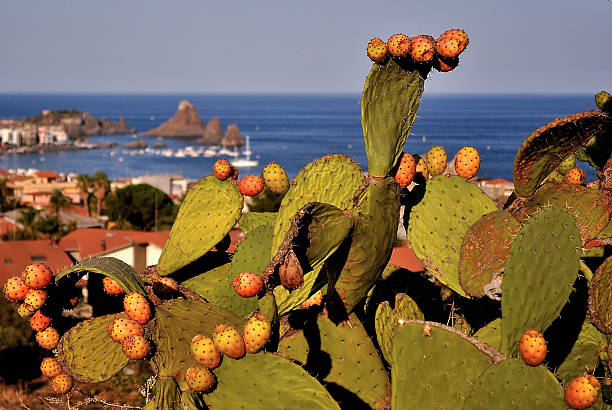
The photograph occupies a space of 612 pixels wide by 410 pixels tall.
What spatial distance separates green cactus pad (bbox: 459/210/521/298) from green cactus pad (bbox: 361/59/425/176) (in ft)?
1.72

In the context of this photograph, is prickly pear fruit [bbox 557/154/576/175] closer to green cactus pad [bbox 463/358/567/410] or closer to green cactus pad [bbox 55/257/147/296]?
green cactus pad [bbox 463/358/567/410]

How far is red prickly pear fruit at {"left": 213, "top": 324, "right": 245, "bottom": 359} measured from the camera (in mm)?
2617

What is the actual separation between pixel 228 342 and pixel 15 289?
1127 mm

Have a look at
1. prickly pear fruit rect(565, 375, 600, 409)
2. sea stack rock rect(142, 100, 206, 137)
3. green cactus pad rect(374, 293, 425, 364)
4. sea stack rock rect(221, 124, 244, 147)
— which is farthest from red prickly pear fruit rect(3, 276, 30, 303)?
sea stack rock rect(142, 100, 206, 137)

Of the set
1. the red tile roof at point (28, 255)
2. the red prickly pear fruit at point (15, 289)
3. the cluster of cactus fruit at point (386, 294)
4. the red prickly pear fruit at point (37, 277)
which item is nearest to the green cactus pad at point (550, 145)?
the cluster of cactus fruit at point (386, 294)

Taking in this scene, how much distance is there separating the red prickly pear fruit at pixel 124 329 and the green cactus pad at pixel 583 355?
1.73 m

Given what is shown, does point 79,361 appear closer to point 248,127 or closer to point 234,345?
point 234,345

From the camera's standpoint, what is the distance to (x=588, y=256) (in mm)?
3662

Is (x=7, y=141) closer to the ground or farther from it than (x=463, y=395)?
closer to the ground

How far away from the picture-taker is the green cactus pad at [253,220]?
4.11 metres

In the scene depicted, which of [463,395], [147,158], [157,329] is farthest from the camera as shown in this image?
[147,158]

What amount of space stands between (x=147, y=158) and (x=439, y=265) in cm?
13530

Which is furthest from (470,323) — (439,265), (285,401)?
(285,401)

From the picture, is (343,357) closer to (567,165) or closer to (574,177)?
(574,177)
